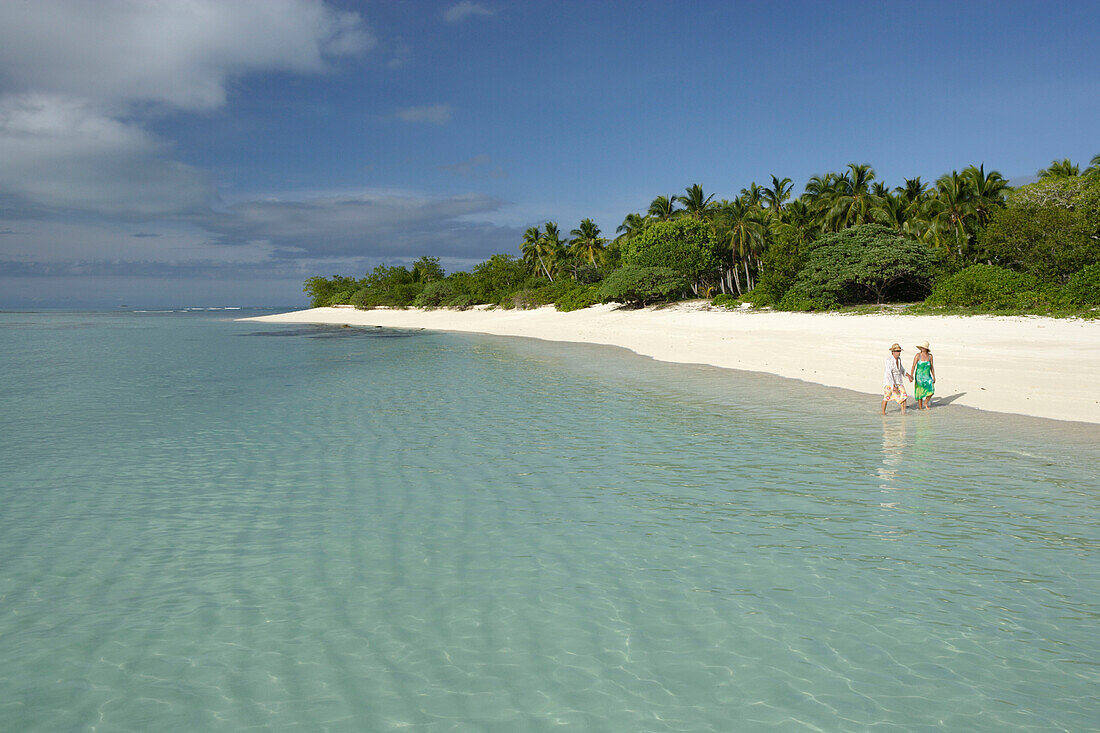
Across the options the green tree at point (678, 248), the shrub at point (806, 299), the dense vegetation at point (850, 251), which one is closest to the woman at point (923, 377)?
the dense vegetation at point (850, 251)

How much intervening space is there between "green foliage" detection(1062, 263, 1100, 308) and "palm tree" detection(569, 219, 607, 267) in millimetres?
62459

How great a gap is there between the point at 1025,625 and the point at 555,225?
304ft

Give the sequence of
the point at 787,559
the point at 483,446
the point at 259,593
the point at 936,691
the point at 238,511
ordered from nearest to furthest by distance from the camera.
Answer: the point at 936,691, the point at 259,593, the point at 787,559, the point at 238,511, the point at 483,446

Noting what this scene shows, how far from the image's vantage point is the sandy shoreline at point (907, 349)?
17.6 metres

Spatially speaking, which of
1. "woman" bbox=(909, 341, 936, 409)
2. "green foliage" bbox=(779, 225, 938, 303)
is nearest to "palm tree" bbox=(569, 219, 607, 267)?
"green foliage" bbox=(779, 225, 938, 303)

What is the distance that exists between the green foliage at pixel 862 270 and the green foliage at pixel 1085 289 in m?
13.3

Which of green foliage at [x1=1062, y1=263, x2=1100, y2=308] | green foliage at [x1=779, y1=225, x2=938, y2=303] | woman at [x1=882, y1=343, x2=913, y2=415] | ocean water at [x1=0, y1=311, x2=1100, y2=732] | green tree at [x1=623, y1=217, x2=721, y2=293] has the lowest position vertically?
ocean water at [x1=0, y1=311, x2=1100, y2=732]

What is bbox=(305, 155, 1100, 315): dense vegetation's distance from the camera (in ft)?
131

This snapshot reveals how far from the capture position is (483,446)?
1411cm

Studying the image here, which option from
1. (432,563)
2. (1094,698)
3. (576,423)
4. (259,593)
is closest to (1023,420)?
(576,423)

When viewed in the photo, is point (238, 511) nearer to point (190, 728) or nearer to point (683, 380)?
point (190, 728)

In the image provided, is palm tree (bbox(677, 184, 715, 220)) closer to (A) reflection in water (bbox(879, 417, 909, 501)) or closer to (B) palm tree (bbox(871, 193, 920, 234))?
(B) palm tree (bbox(871, 193, 920, 234))

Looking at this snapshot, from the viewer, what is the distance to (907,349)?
88.4ft

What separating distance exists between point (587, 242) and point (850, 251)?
4820 centimetres
